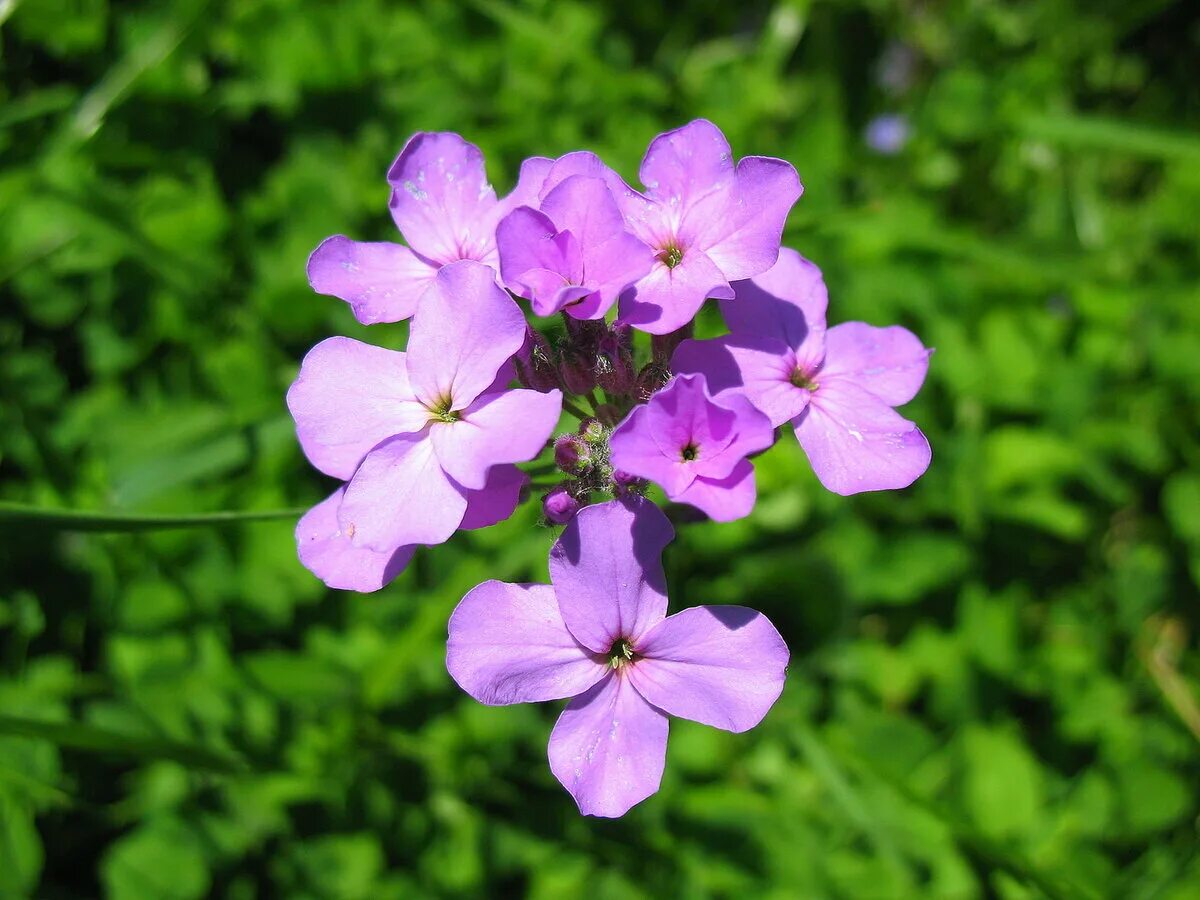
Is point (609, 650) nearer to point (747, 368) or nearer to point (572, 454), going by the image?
point (572, 454)

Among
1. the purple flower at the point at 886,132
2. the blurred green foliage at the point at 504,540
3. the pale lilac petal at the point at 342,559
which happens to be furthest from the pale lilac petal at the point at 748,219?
the purple flower at the point at 886,132

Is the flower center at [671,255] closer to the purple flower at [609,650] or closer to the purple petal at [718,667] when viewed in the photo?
the purple flower at [609,650]

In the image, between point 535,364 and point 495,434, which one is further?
point 535,364

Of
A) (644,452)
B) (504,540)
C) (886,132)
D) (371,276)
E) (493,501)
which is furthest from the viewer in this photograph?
(886,132)

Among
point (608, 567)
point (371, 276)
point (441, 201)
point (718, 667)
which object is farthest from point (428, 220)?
point (718, 667)

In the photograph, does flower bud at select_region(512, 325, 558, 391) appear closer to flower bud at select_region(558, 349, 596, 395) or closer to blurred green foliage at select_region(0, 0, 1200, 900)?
flower bud at select_region(558, 349, 596, 395)

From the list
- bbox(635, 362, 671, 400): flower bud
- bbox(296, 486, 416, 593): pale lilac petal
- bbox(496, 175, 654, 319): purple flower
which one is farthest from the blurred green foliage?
bbox(496, 175, 654, 319): purple flower

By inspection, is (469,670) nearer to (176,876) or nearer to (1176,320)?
(176,876)

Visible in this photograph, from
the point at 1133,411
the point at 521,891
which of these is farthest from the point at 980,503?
the point at 521,891
